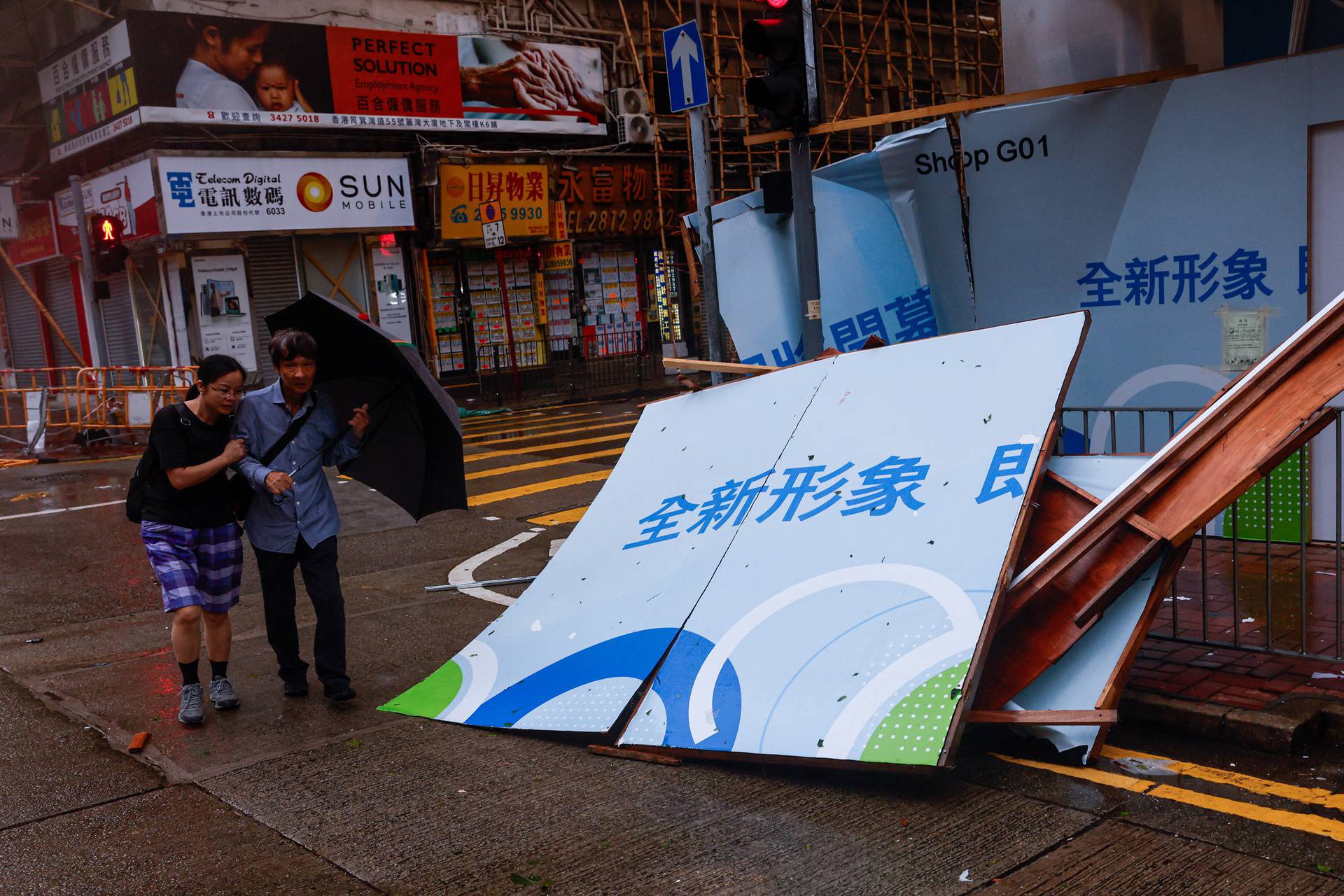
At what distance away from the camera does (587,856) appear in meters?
3.96

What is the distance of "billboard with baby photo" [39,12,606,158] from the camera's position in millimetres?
19656

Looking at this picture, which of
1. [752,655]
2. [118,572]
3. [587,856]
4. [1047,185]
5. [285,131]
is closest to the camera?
[587,856]

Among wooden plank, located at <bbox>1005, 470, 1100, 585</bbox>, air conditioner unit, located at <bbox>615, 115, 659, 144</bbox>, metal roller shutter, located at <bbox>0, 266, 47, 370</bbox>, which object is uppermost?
air conditioner unit, located at <bbox>615, 115, 659, 144</bbox>

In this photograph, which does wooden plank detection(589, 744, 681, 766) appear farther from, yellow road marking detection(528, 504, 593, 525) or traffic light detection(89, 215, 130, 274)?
traffic light detection(89, 215, 130, 274)

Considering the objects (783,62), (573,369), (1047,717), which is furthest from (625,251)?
(1047,717)

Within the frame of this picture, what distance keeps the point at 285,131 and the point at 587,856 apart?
19.5 meters

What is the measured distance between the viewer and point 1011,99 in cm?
784

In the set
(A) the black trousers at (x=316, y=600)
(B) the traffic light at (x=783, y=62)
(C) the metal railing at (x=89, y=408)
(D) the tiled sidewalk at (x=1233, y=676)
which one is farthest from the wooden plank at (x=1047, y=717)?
(C) the metal railing at (x=89, y=408)

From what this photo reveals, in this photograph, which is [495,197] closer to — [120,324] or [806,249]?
[120,324]

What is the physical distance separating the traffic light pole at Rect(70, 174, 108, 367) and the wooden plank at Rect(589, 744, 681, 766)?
18.2 m

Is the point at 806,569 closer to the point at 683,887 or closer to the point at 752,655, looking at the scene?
the point at 752,655

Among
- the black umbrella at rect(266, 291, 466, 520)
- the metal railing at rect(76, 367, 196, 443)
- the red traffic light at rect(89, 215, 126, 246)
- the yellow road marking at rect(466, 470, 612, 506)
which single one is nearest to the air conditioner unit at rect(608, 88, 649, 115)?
the red traffic light at rect(89, 215, 126, 246)

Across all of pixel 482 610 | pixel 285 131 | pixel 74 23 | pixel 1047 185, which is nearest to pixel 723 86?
pixel 285 131

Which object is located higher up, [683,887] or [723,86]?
[723,86]
